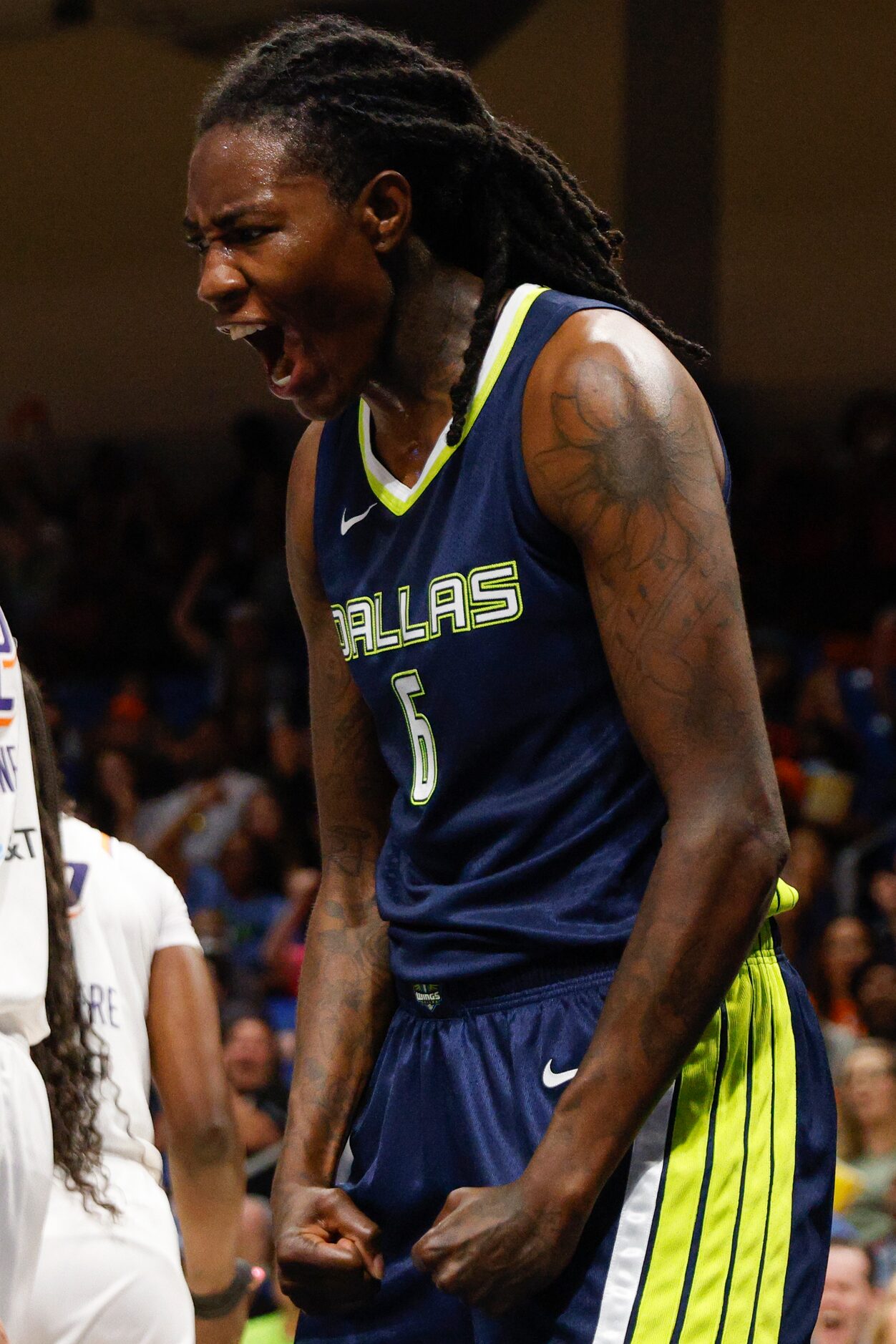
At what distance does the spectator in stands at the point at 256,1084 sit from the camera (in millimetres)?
5586

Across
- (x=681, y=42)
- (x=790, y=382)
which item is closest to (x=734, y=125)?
(x=681, y=42)

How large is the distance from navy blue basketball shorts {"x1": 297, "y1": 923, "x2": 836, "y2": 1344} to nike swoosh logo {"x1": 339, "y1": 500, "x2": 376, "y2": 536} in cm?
47

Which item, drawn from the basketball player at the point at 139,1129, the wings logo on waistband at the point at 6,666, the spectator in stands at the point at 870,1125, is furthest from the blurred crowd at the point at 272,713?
the wings logo on waistband at the point at 6,666

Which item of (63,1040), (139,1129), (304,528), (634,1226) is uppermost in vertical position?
(304,528)

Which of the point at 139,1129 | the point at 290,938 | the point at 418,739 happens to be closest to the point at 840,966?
the point at 290,938

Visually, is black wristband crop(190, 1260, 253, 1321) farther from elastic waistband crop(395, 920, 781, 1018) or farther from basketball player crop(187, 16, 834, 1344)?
elastic waistband crop(395, 920, 781, 1018)

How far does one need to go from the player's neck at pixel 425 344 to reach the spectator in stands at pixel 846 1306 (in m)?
3.04

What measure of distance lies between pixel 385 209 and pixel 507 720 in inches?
19.4

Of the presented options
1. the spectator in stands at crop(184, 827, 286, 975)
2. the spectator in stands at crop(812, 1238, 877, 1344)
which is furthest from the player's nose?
the spectator in stands at crop(184, 827, 286, 975)

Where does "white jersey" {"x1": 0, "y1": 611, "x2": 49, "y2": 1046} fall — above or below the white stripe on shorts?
above

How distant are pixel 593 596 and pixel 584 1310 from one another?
62 cm

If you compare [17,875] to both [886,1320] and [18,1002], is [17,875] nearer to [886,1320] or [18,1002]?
[18,1002]

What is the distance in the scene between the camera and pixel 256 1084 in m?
5.69

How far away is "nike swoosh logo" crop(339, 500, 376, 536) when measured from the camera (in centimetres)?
183
